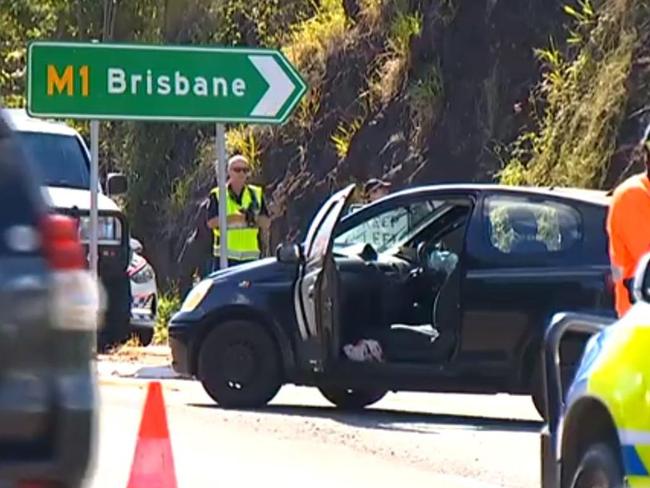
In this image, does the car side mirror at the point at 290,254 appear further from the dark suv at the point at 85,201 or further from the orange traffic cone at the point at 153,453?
the orange traffic cone at the point at 153,453

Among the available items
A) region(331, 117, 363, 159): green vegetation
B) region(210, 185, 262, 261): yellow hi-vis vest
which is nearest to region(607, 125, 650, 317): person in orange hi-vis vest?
region(210, 185, 262, 261): yellow hi-vis vest

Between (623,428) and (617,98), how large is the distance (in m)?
12.1

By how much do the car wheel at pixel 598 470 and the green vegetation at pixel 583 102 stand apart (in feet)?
36.9

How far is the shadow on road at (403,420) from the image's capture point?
1291 cm

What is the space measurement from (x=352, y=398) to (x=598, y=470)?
758 centimetres

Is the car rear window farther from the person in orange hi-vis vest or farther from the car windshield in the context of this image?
the car windshield

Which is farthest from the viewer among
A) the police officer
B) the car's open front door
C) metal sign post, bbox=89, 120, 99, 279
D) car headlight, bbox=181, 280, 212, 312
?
the police officer

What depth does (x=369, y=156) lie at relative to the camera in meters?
22.6

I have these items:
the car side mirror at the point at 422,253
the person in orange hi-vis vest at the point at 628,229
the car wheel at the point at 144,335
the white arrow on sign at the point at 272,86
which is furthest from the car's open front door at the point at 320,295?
the car wheel at the point at 144,335

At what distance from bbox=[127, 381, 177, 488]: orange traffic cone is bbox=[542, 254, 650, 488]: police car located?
180 centimetres

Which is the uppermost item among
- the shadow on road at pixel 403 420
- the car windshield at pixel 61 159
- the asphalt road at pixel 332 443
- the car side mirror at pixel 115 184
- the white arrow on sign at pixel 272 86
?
the white arrow on sign at pixel 272 86

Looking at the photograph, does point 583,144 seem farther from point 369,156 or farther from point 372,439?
point 372,439

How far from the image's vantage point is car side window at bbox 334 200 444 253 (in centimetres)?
1358

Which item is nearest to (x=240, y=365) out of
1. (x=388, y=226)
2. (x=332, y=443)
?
(x=388, y=226)
